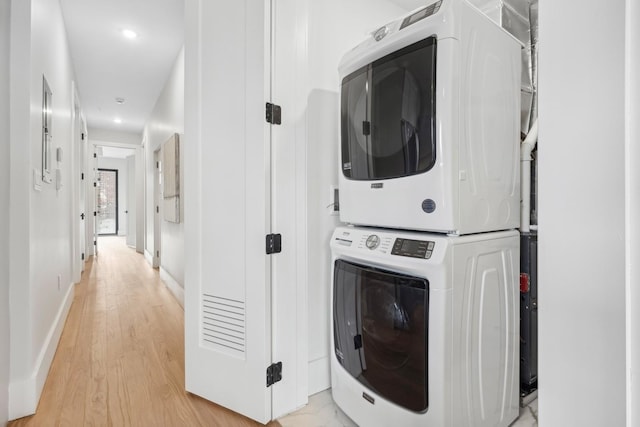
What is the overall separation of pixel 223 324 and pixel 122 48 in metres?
3.47

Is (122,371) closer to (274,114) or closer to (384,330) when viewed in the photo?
(384,330)

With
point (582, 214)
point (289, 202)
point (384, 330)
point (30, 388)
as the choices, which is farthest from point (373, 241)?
point (30, 388)

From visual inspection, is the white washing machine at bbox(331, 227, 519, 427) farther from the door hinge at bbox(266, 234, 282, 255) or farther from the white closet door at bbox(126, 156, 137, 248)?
the white closet door at bbox(126, 156, 137, 248)

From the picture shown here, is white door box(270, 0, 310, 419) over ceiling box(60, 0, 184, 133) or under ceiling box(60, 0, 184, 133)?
under

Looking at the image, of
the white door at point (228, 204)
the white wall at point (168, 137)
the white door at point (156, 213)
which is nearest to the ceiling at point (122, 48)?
the white wall at point (168, 137)

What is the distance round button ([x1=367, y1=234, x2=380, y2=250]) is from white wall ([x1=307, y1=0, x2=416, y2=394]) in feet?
1.63

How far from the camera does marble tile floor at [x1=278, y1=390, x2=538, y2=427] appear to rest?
5.12 feet

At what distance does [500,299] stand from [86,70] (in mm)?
5209

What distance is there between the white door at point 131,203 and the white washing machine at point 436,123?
8.71 meters

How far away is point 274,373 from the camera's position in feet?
5.16

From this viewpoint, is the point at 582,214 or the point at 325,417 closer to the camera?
the point at 582,214

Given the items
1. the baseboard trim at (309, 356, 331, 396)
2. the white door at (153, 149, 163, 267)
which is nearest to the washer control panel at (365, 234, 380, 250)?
the baseboard trim at (309, 356, 331, 396)

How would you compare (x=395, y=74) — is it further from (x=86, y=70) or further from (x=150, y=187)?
(x=150, y=187)

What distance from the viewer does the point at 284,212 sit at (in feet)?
5.26
